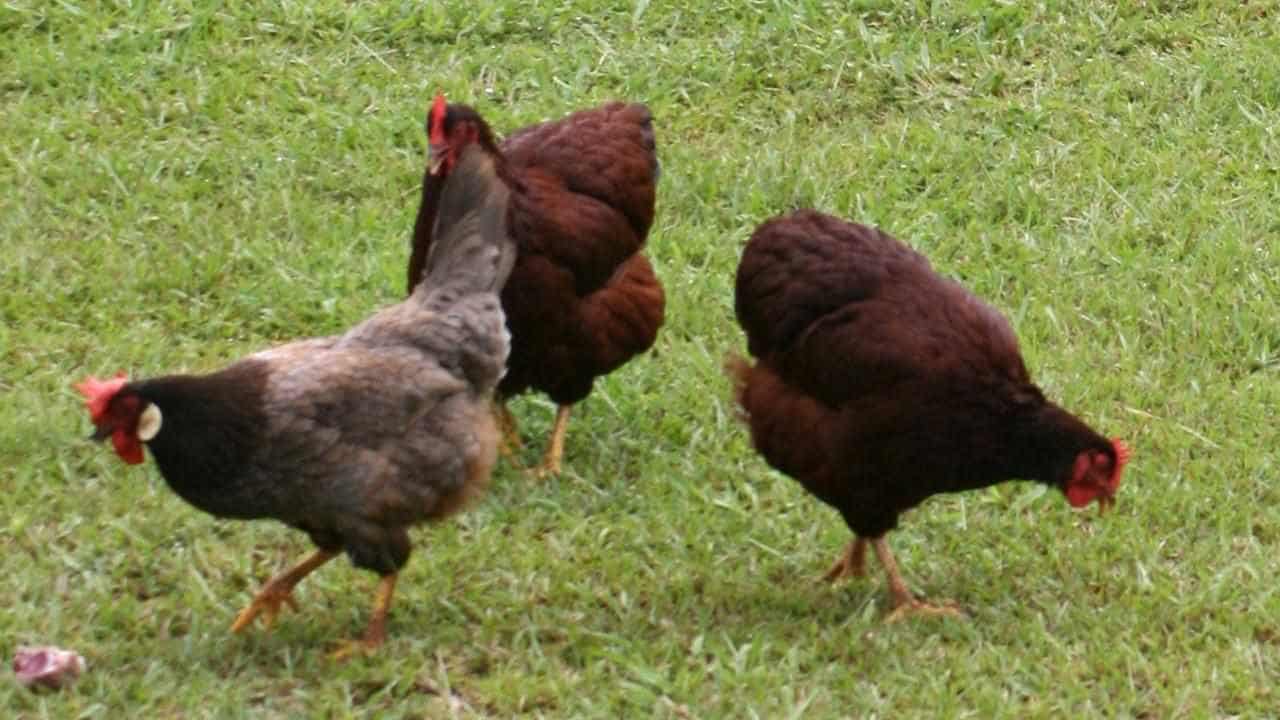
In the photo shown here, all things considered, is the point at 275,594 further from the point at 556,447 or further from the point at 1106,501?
the point at 1106,501

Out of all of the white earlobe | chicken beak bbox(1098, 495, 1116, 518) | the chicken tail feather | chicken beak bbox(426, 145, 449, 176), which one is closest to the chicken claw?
chicken beak bbox(1098, 495, 1116, 518)

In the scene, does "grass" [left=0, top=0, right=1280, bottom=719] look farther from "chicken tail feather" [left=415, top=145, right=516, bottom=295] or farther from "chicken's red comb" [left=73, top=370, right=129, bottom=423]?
"chicken tail feather" [left=415, top=145, right=516, bottom=295]

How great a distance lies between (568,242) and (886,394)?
1320 mm

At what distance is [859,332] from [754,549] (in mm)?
848

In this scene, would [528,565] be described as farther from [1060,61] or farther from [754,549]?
[1060,61]

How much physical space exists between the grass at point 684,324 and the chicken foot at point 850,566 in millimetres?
106

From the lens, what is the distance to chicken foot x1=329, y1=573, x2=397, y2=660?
5910 millimetres

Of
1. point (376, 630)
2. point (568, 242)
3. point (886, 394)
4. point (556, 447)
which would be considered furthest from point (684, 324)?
point (376, 630)

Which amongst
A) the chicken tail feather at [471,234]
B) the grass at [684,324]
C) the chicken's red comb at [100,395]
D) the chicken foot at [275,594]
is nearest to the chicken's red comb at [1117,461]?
the grass at [684,324]

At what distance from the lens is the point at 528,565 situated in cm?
646

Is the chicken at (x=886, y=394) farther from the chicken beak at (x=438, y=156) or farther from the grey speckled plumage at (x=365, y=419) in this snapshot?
the chicken beak at (x=438, y=156)

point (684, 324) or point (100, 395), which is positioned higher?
point (100, 395)

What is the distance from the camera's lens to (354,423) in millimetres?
5852

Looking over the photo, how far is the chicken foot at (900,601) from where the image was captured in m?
6.25
